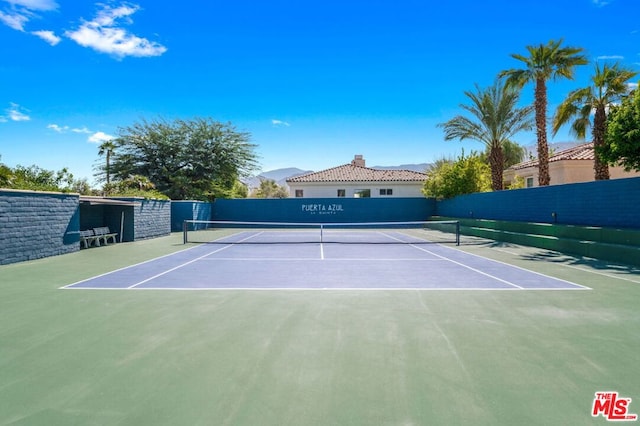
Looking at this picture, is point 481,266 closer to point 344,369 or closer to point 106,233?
point 344,369

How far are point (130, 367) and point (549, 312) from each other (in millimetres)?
6244

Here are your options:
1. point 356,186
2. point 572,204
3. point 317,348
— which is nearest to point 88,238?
point 317,348

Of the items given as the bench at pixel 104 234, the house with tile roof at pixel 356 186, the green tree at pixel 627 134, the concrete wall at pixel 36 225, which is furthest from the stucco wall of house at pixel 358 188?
the concrete wall at pixel 36 225

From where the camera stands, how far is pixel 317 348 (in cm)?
465

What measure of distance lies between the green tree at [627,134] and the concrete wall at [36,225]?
1991cm

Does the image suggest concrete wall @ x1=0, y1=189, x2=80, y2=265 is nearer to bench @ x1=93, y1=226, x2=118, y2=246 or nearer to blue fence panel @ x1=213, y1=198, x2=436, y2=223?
bench @ x1=93, y1=226, x2=118, y2=246

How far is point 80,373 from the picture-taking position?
401 cm

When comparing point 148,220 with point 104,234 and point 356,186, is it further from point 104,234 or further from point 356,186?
point 356,186

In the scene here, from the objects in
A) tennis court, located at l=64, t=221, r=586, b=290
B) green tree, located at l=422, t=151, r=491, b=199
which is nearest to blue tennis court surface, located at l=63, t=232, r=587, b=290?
tennis court, located at l=64, t=221, r=586, b=290

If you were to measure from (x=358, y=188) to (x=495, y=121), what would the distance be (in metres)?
15.7

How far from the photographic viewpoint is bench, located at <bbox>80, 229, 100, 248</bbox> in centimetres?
1609

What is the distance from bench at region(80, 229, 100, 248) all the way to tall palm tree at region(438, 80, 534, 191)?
22794 mm

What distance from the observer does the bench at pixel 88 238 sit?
52.8 ft

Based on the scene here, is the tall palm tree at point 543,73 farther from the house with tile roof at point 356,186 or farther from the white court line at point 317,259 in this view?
the house with tile roof at point 356,186
